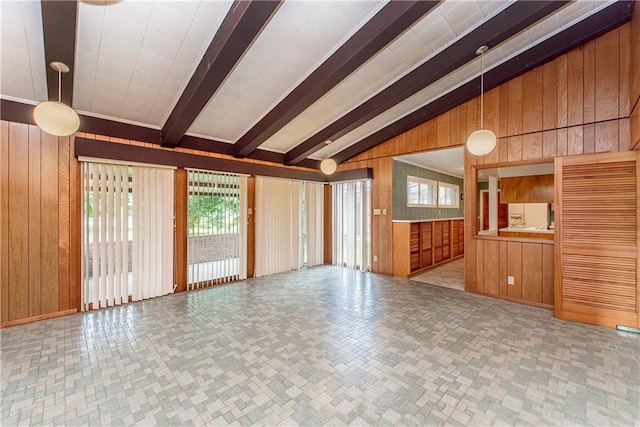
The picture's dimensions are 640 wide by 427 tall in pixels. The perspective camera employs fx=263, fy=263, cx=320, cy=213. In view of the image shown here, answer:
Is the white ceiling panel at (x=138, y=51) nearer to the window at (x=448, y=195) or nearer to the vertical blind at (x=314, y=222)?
the vertical blind at (x=314, y=222)

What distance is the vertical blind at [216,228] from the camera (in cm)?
448

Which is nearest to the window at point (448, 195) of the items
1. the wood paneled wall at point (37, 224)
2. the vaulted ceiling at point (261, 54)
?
the vaulted ceiling at point (261, 54)

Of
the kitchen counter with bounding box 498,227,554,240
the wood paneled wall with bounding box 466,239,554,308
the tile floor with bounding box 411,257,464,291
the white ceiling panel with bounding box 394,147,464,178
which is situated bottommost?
→ the tile floor with bounding box 411,257,464,291

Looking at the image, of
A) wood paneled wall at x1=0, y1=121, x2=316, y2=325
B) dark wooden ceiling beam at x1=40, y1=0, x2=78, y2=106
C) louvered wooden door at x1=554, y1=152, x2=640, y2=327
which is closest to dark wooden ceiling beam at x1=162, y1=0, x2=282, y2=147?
dark wooden ceiling beam at x1=40, y1=0, x2=78, y2=106

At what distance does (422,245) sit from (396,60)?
388 centimetres

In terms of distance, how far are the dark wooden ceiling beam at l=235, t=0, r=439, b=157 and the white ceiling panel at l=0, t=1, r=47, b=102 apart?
93.2 inches

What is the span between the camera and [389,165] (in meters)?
5.48

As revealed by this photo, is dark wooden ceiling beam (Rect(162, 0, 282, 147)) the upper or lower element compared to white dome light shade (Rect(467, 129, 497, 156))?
upper

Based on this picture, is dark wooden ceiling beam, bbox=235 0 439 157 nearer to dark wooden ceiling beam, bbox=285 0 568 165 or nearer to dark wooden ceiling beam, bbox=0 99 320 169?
dark wooden ceiling beam, bbox=285 0 568 165

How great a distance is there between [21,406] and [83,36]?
9.99 ft

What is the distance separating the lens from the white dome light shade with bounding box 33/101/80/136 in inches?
97.0

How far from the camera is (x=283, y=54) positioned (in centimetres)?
290

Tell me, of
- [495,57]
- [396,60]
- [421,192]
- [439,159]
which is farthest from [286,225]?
[495,57]

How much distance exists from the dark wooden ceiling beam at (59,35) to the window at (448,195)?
7314mm
